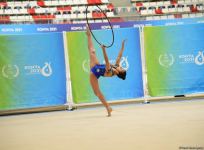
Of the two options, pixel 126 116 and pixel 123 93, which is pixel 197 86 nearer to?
pixel 123 93

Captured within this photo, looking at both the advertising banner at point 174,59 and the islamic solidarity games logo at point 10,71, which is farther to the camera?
the advertising banner at point 174,59

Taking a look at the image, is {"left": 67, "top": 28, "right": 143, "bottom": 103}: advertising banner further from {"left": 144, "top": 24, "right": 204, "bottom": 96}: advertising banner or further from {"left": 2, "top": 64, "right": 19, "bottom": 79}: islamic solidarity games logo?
{"left": 2, "top": 64, "right": 19, "bottom": 79}: islamic solidarity games logo

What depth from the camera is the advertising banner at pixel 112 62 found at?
10984 mm

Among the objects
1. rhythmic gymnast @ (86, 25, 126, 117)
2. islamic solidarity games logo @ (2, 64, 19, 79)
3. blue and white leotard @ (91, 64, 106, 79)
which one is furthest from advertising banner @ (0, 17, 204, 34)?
blue and white leotard @ (91, 64, 106, 79)

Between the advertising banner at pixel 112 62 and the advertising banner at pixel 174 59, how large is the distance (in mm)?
320

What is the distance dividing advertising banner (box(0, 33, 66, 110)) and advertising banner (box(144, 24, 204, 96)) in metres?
2.34

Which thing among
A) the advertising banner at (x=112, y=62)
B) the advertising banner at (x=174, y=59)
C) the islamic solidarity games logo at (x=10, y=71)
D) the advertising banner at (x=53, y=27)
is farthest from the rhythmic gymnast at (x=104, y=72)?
the advertising banner at (x=53, y=27)

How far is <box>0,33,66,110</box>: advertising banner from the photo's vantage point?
34.7 ft

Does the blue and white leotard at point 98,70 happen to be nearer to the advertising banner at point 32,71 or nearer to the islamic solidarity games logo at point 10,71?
the advertising banner at point 32,71

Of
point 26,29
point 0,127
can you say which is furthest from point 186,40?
point 26,29

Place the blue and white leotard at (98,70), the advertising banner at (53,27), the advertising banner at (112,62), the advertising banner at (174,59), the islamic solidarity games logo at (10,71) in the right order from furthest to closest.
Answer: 1. the advertising banner at (53,27)
2. the advertising banner at (174,59)
3. the advertising banner at (112,62)
4. the islamic solidarity games logo at (10,71)
5. the blue and white leotard at (98,70)

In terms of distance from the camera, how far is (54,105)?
35.8 ft

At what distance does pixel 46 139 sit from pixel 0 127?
2440mm

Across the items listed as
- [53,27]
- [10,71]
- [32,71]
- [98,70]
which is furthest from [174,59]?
[53,27]
